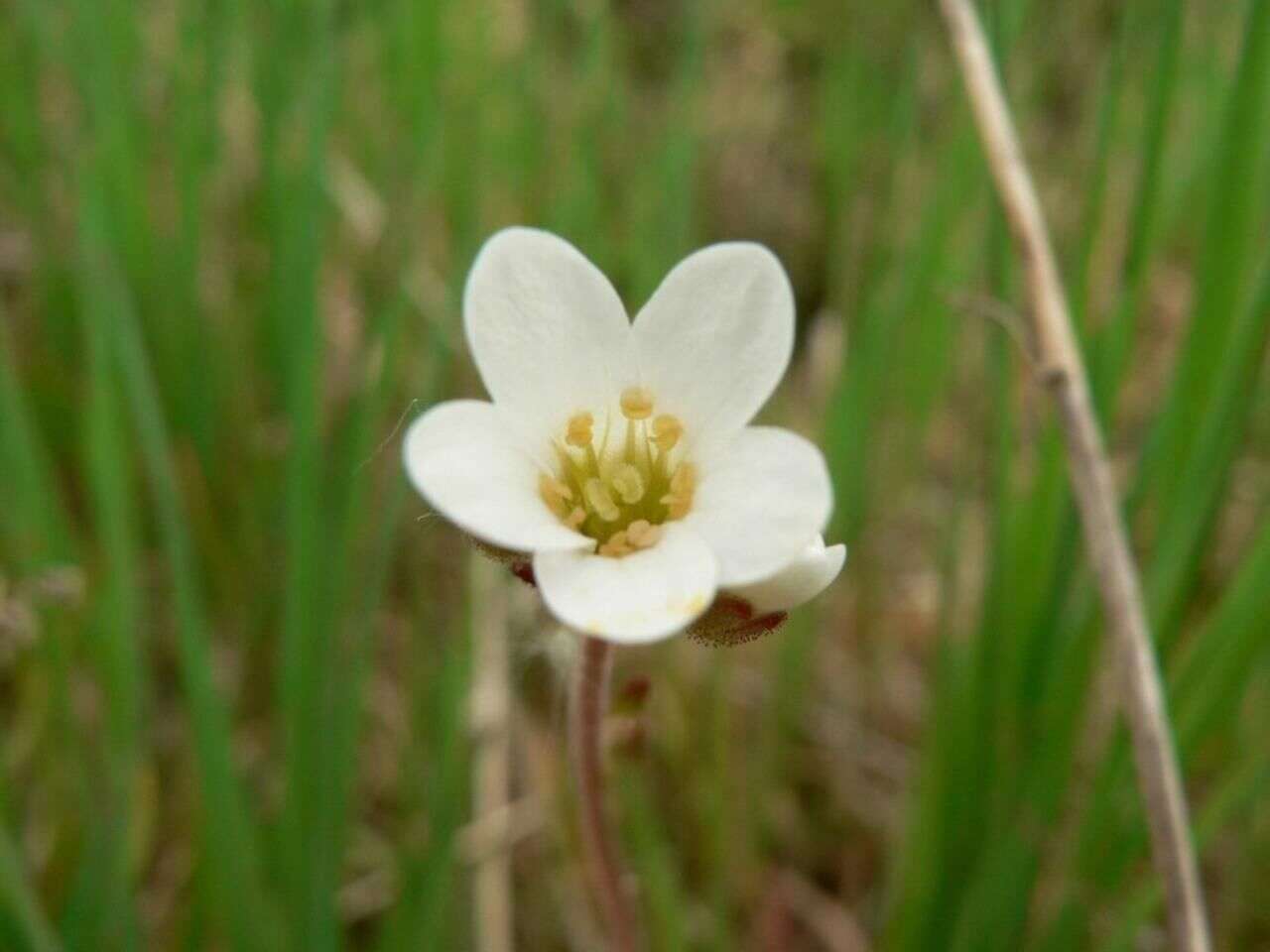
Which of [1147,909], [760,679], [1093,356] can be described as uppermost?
[1093,356]

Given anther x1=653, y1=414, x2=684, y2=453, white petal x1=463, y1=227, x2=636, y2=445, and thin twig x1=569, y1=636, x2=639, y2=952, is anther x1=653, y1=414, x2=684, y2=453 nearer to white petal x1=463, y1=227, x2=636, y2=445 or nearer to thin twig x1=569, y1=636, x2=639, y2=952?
white petal x1=463, y1=227, x2=636, y2=445

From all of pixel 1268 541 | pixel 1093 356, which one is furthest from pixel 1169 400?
pixel 1268 541

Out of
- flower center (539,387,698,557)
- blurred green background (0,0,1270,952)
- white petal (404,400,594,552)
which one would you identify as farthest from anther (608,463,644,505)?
blurred green background (0,0,1270,952)

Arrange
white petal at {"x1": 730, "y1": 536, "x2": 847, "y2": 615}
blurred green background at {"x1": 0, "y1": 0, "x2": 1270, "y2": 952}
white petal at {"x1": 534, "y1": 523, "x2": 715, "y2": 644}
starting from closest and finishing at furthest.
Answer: white petal at {"x1": 534, "y1": 523, "x2": 715, "y2": 644} < white petal at {"x1": 730, "y1": 536, "x2": 847, "y2": 615} < blurred green background at {"x1": 0, "y1": 0, "x2": 1270, "y2": 952}

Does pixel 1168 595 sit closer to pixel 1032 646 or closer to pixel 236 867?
pixel 1032 646

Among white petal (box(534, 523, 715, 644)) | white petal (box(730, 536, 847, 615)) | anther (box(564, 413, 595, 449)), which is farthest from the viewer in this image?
anther (box(564, 413, 595, 449))

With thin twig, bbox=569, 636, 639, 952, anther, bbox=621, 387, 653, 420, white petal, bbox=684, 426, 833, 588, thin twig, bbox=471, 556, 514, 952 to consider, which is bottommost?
thin twig, bbox=471, 556, 514, 952

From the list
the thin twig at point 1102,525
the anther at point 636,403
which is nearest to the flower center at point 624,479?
the anther at point 636,403

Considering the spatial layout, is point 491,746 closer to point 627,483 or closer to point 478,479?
point 627,483
